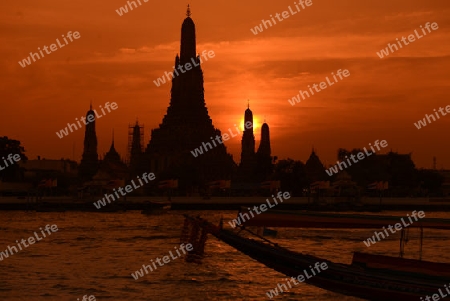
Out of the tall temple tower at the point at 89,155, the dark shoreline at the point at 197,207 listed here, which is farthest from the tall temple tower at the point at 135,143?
the dark shoreline at the point at 197,207

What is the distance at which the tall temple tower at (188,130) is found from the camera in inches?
5527

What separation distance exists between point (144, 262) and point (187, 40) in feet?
363

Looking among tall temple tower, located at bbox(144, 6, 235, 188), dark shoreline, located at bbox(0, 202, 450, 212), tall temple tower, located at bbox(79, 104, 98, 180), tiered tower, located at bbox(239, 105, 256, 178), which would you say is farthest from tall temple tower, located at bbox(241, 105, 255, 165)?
dark shoreline, located at bbox(0, 202, 450, 212)

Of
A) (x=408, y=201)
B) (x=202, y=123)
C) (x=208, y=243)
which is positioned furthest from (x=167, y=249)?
(x=202, y=123)

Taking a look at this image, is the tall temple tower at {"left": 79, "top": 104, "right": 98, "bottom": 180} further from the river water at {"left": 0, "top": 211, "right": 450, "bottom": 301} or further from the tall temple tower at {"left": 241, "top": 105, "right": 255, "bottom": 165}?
the river water at {"left": 0, "top": 211, "right": 450, "bottom": 301}

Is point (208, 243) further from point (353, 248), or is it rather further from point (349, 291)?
point (349, 291)

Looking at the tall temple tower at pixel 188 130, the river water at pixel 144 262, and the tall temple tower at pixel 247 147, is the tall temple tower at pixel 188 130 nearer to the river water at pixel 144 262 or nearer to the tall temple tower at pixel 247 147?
the tall temple tower at pixel 247 147

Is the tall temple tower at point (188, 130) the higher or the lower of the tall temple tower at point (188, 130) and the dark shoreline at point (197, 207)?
the higher

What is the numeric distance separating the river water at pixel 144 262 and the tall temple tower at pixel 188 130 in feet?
225

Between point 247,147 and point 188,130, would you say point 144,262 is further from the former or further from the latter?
point 247,147

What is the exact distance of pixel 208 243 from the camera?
55.1m

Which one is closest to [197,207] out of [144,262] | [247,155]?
[247,155]

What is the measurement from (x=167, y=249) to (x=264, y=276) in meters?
13.1

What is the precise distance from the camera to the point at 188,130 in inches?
5709
